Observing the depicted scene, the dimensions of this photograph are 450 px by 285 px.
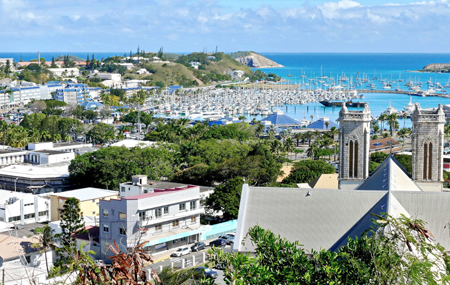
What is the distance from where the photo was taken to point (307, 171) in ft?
160

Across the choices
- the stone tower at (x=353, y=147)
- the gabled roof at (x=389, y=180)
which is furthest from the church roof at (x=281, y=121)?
the gabled roof at (x=389, y=180)

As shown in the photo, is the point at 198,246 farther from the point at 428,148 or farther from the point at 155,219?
the point at 428,148

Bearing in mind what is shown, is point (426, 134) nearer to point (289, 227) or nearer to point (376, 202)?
point (376, 202)

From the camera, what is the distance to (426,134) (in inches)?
1150

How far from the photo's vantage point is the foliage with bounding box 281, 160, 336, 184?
48.4 meters

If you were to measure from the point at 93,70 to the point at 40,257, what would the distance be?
167 m

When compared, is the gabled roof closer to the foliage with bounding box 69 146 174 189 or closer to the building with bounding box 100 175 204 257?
the building with bounding box 100 175 204 257

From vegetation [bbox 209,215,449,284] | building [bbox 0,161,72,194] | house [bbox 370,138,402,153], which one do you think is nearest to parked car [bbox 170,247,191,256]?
vegetation [bbox 209,215,449,284]

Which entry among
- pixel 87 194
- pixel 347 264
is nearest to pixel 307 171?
pixel 87 194

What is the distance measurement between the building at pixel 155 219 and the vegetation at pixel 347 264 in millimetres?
18768

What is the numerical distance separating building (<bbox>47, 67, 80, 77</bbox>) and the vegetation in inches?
6588

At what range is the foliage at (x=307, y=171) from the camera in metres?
48.4

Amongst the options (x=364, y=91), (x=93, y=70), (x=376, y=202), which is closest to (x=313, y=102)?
(x=364, y=91)

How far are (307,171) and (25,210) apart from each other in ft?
69.9
